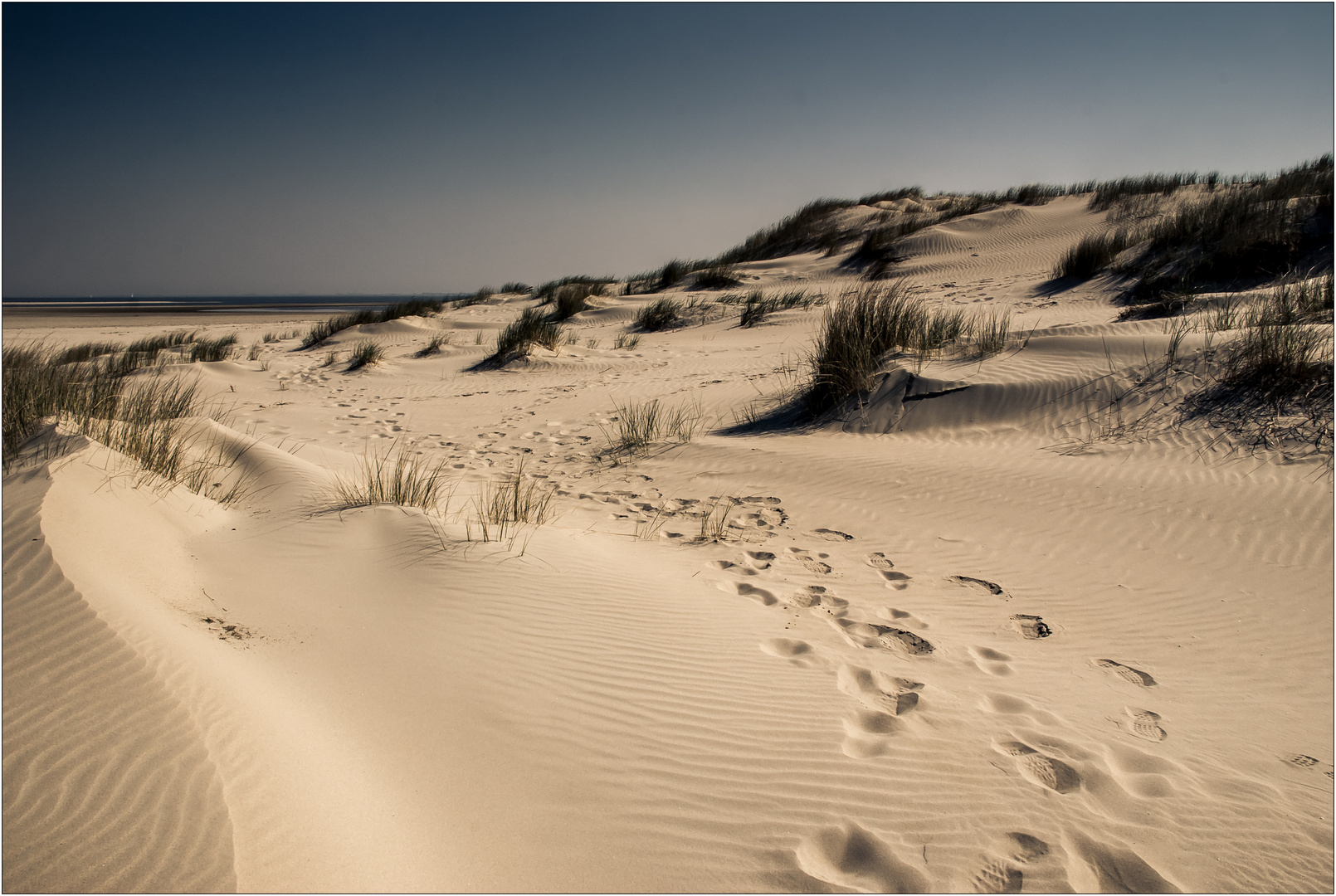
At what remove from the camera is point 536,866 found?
165cm

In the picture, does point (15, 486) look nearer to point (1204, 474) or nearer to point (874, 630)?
point (874, 630)

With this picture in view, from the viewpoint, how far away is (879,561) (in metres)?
3.70

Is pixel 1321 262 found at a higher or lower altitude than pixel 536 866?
higher

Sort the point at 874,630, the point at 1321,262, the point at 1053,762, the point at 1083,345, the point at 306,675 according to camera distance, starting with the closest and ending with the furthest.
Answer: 1. the point at 1053,762
2. the point at 306,675
3. the point at 874,630
4. the point at 1083,345
5. the point at 1321,262

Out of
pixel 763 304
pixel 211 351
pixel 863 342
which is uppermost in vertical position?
pixel 763 304

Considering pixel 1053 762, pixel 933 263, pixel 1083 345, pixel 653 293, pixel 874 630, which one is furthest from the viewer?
pixel 653 293

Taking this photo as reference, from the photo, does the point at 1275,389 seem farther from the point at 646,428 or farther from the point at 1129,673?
the point at 646,428

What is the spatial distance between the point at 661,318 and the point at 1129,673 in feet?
42.3

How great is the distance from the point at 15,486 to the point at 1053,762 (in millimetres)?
4366

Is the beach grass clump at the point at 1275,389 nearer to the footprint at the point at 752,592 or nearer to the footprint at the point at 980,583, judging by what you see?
the footprint at the point at 980,583

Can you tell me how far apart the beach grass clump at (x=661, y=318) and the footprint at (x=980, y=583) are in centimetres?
1175

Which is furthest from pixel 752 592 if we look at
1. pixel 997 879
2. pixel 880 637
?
pixel 997 879

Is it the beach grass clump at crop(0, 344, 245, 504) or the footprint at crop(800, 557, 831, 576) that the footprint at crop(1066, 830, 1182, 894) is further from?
the beach grass clump at crop(0, 344, 245, 504)

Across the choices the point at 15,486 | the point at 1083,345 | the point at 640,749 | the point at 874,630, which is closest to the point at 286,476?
the point at 15,486
